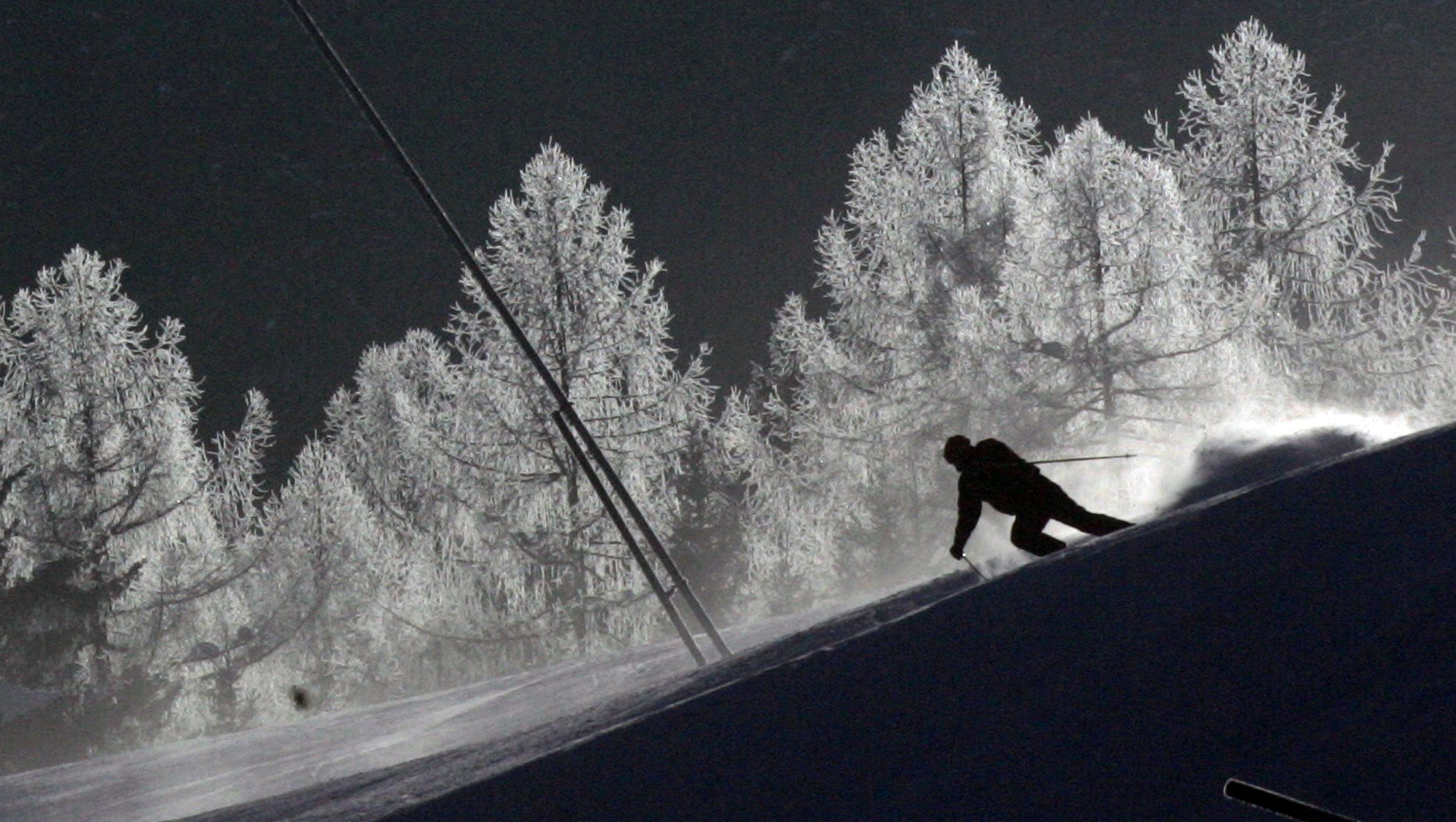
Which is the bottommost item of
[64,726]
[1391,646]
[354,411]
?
[1391,646]

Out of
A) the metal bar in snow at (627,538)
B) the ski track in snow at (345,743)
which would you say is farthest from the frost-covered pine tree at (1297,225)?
the metal bar in snow at (627,538)

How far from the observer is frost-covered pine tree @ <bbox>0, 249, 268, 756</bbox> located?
2958 centimetres

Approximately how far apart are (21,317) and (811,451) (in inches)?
622

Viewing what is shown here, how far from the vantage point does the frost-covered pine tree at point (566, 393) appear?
29.1m

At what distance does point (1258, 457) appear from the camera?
12.9m

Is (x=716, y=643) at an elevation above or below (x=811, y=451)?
below

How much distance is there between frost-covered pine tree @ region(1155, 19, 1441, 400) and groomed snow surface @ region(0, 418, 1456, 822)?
24764mm

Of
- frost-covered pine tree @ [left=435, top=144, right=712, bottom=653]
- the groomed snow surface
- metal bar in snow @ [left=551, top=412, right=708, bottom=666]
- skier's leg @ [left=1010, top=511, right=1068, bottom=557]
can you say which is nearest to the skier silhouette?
skier's leg @ [left=1010, top=511, right=1068, bottom=557]

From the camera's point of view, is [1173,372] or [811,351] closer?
[1173,372]

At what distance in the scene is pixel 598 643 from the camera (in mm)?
30766

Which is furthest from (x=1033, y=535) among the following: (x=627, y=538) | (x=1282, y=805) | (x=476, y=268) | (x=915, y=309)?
(x=915, y=309)

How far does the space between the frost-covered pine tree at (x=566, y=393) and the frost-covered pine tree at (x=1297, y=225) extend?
11.2m

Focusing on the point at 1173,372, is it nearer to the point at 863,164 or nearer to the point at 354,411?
the point at 863,164

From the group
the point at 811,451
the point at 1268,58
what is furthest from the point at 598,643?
the point at 1268,58
